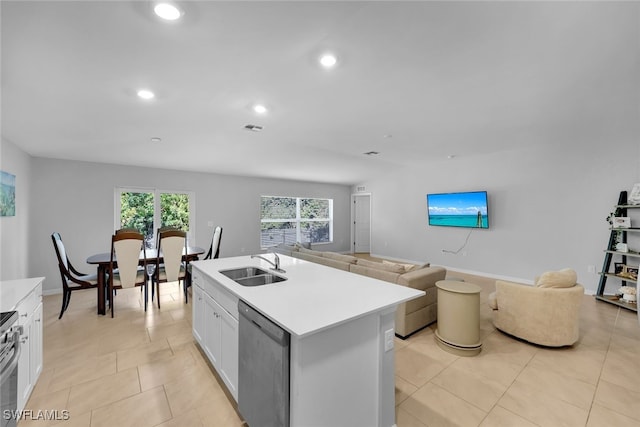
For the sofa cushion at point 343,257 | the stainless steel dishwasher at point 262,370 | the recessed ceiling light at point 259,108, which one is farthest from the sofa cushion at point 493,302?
the recessed ceiling light at point 259,108

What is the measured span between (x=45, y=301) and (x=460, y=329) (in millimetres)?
5681

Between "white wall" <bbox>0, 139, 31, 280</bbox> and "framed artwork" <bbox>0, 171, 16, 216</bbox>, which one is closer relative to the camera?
"framed artwork" <bbox>0, 171, 16, 216</bbox>

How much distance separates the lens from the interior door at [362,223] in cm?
838

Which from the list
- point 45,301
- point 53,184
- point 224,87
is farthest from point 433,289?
point 53,184

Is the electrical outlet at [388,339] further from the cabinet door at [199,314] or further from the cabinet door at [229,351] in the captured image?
A: the cabinet door at [199,314]

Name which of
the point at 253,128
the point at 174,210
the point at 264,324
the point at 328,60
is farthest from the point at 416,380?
the point at 174,210

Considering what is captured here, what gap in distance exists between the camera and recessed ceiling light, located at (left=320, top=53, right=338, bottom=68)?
1.86 m

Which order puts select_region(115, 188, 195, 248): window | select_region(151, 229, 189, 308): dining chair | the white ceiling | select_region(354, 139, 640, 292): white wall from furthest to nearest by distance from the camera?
1. select_region(115, 188, 195, 248): window
2. select_region(354, 139, 640, 292): white wall
3. select_region(151, 229, 189, 308): dining chair
4. the white ceiling

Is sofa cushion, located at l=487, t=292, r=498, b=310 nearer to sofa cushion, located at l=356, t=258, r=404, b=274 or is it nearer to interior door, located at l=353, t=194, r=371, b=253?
sofa cushion, located at l=356, t=258, r=404, b=274

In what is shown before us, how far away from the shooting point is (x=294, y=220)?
784cm

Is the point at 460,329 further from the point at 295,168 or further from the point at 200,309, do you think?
the point at 295,168

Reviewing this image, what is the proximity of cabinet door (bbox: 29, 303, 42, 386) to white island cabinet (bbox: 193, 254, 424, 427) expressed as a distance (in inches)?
50.5

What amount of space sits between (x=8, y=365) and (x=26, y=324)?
0.59 metres

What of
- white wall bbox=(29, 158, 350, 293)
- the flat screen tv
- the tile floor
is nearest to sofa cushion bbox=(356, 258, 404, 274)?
the tile floor
